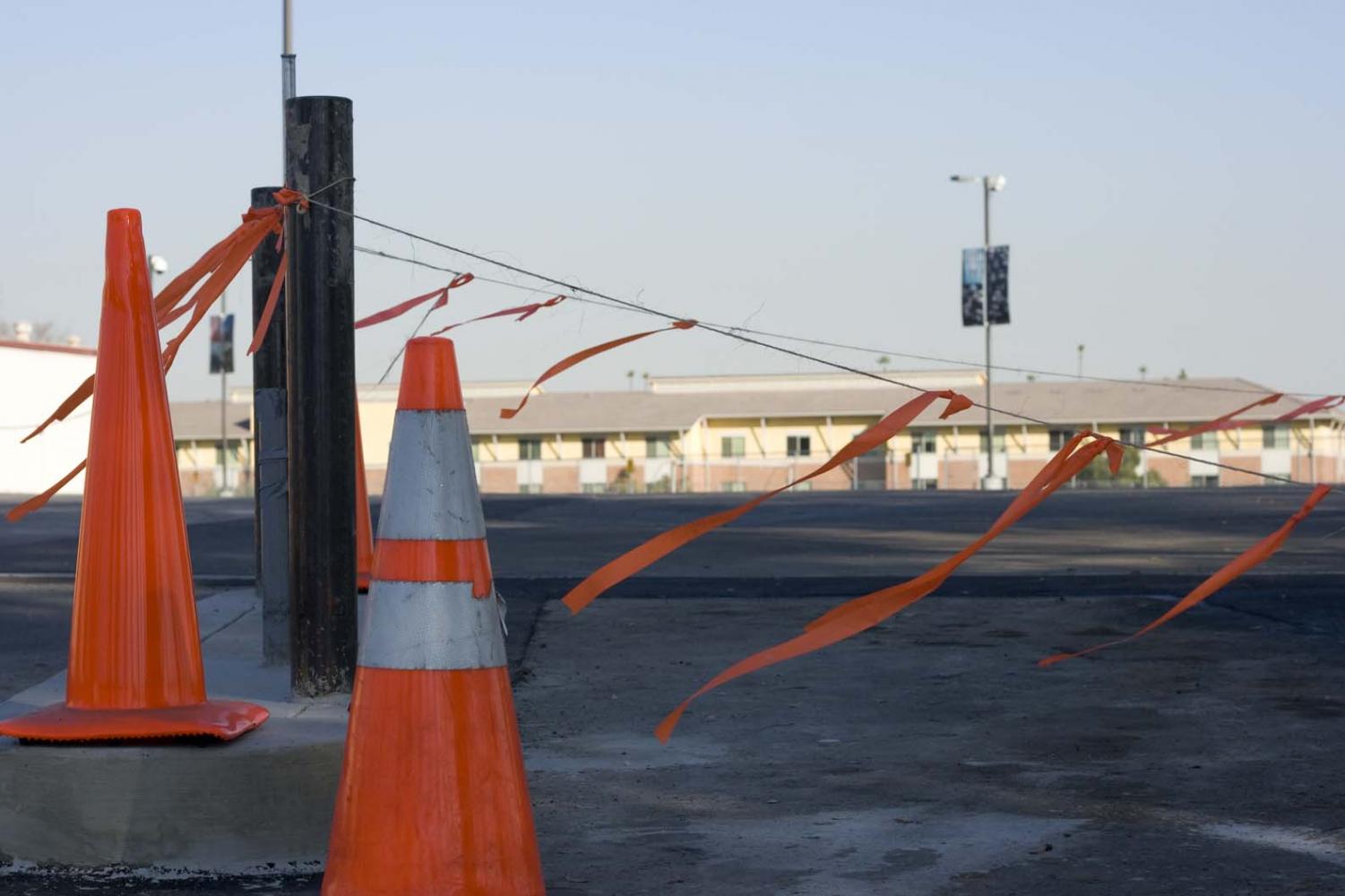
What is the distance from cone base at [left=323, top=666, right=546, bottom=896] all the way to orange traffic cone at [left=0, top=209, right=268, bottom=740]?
0.84 meters

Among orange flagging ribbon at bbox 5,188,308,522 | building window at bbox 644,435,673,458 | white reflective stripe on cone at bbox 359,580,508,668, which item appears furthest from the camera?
building window at bbox 644,435,673,458

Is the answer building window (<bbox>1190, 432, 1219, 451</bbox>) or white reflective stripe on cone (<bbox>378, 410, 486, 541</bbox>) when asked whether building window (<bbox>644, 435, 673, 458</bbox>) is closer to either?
building window (<bbox>1190, 432, 1219, 451</bbox>)

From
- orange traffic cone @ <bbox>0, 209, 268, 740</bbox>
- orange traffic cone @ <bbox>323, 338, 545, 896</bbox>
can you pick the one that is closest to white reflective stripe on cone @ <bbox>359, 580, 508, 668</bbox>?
orange traffic cone @ <bbox>323, 338, 545, 896</bbox>

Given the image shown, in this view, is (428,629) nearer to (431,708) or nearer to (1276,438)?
(431,708)

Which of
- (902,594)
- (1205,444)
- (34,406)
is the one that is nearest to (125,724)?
(902,594)

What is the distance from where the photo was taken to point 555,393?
3219 inches

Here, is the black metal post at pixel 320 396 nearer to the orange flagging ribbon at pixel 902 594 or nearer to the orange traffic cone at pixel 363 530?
the orange traffic cone at pixel 363 530

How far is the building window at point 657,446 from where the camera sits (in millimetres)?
69625

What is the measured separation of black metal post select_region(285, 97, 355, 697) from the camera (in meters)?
5.80

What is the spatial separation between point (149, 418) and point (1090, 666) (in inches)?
194

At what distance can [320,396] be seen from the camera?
229 inches

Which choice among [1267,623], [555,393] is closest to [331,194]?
[1267,623]

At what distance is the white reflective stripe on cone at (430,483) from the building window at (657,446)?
214 ft

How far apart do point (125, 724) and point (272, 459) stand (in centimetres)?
267
